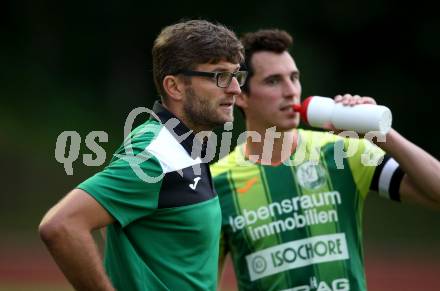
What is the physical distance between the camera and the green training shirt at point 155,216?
319 cm

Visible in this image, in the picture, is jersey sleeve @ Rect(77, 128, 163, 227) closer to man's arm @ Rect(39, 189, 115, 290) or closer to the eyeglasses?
man's arm @ Rect(39, 189, 115, 290)

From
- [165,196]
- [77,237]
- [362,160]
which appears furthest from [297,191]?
[77,237]

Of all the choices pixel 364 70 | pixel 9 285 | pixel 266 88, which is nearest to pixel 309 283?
pixel 266 88

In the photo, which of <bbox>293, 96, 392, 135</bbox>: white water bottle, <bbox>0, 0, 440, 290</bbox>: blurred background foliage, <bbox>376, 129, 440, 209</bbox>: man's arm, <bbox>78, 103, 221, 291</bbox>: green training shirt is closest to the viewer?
<bbox>78, 103, 221, 291</bbox>: green training shirt

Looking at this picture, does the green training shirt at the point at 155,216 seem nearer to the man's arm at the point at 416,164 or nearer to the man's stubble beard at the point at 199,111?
the man's stubble beard at the point at 199,111

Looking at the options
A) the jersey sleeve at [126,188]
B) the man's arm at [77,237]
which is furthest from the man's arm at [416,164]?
the man's arm at [77,237]

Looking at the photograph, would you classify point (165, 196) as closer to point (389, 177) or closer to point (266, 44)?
point (389, 177)

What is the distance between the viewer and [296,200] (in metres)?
4.37

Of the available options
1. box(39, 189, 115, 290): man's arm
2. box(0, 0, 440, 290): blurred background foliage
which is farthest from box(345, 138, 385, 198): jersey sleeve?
box(0, 0, 440, 290): blurred background foliage

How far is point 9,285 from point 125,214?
7782 millimetres

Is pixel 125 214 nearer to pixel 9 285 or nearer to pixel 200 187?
pixel 200 187

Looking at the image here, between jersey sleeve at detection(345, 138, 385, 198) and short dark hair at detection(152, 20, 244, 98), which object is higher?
short dark hair at detection(152, 20, 244, 98)

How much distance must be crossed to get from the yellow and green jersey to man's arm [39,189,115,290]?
128 cm

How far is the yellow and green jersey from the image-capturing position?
13.8ft
